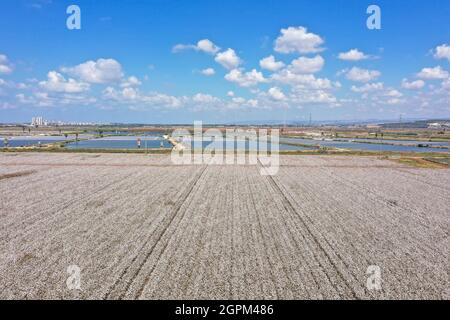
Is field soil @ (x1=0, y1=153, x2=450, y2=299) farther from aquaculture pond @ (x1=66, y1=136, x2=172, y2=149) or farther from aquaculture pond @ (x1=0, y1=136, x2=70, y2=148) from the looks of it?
aquaculture pond @ (x1=0, y1=136, x2=70, y2=148)

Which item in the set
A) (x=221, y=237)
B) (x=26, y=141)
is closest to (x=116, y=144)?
(x=26, y=141)

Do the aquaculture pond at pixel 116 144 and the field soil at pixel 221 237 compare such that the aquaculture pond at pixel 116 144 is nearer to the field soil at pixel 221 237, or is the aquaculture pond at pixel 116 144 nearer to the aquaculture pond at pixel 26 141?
the aquaculture pond at pixel 26 141

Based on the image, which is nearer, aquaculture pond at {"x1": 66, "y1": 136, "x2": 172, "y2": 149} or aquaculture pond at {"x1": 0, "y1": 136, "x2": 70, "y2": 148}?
aquaculture pond at {"x1": 66, "y1": 136, "x2": 172, "y2": 149}

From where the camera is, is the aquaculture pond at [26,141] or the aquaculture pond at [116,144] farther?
the aquaculture pond at [26,141]

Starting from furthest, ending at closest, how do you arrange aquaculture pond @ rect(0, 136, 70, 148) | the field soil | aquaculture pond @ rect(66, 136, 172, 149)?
aquaculture pond @ rect(0, 136, 70, 148) → aquaculture pond @ rect(66, 136, 172, 149) → the field soil

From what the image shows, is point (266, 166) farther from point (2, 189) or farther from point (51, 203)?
point (2, 189)

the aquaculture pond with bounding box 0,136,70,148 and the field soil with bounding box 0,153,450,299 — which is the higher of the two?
the aquaculture pond with bounding box 0,136,70,148

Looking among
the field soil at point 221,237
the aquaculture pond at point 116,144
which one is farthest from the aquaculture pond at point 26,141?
the field soil at point 221,237

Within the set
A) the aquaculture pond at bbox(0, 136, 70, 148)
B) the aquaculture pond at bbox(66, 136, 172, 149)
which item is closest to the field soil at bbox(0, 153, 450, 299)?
the aquaculture pond at bbox(66, 136, 172, 149)
